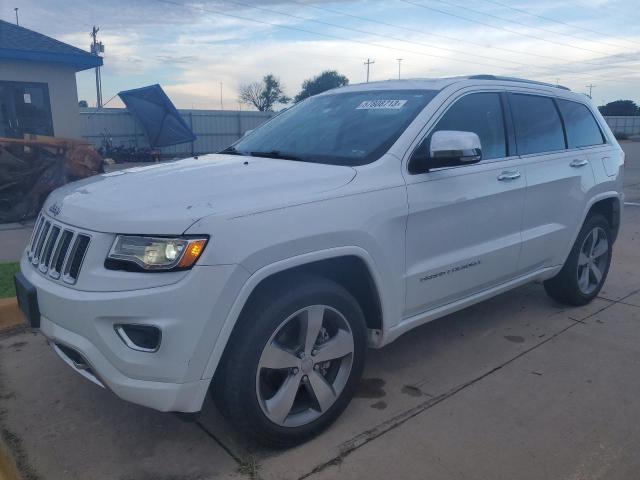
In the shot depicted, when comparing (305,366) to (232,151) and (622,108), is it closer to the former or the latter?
(232,151)

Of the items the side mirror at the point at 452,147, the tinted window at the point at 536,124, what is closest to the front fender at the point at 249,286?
the side mirror at the point at 452,147

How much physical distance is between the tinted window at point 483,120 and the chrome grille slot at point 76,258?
215 cm

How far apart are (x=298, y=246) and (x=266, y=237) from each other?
181 millimetres

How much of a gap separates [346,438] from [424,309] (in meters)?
0.90

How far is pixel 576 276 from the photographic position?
4.72 metres

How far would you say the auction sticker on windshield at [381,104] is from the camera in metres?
3.54

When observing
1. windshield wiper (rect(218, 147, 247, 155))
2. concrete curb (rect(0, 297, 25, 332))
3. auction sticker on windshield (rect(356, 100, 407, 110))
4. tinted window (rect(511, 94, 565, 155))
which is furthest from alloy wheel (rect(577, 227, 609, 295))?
concrete curb (rect(0, 297, 25, 332))

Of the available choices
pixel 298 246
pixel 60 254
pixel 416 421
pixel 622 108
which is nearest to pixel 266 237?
pixel 298 246

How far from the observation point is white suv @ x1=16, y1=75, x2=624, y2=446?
2371 mm

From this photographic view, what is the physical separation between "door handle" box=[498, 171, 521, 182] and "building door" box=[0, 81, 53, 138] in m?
14.8

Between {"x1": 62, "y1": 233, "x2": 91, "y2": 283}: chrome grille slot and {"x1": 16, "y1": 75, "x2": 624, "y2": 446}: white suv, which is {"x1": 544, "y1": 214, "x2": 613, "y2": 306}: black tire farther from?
{"x1": 62, "y1": 233, "x2": 91, "y2": 283}: chrome grille slot

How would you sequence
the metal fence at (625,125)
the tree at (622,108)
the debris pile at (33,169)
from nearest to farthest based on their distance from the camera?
the debris pile at (33,169)
the metal fence at (625,125)
the tree at (622,108)

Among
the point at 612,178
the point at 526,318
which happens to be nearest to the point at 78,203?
the point at 526,318

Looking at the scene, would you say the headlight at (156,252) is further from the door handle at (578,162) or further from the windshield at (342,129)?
the door handle at (578,162)
